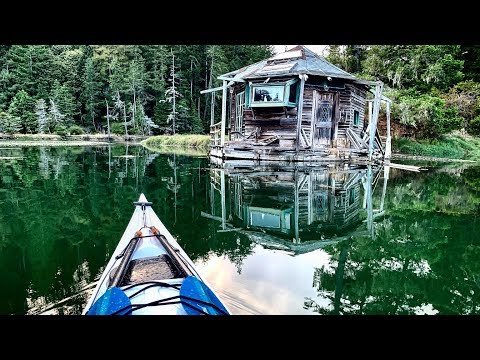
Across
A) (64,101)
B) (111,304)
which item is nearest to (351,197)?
(111,304)

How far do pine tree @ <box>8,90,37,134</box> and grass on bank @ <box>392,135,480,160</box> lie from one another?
121ft

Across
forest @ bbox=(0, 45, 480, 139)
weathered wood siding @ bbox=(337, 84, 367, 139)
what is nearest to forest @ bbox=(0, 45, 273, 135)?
forest @ bbox=(0, 45, 480, 139)

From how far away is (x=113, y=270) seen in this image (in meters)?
3.76

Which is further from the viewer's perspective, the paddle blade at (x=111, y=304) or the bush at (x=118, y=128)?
the bush at (x=118, y=128)

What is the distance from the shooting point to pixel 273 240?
19.6ft

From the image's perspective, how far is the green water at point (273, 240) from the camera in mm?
3891

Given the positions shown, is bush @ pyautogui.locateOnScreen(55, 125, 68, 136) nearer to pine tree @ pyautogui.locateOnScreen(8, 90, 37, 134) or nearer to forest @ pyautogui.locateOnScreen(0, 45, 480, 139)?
forest @ pyautogui.locateOnScreen(0, 45, 480, 139)

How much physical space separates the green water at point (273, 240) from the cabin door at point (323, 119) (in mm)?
7412

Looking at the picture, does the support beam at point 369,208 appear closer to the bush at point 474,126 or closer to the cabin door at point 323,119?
the cabin door at point 323,119

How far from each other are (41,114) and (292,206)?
3923 centimetres

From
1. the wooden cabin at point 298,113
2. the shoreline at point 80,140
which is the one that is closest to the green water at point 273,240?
the wooden cabin at point 298,113

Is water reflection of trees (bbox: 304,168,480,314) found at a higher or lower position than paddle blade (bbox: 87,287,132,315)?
lower

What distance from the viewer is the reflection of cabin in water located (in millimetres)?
6230
